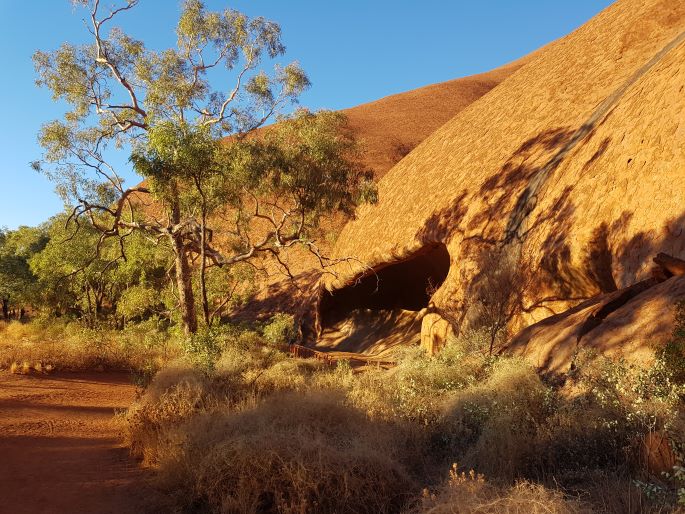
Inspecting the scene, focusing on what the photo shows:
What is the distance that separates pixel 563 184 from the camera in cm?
1115

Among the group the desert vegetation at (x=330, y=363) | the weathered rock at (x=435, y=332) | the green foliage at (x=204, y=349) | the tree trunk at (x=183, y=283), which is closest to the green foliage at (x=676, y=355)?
the desert vegetation at (x=330, y=363)

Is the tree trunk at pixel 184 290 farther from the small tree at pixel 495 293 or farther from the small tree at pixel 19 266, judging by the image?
the small tree at pixel 19 266

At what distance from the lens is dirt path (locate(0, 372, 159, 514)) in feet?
16.9

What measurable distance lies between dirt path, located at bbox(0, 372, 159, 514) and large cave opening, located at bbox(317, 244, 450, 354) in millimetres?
11924

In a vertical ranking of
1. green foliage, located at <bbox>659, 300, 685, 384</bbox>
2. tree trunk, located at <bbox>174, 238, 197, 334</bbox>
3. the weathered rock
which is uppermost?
tree trunk, located at <bbox>174, 238, 197, 334</bbox>

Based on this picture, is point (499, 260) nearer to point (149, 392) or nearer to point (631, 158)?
point (631, 158)

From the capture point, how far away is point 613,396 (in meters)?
5.36

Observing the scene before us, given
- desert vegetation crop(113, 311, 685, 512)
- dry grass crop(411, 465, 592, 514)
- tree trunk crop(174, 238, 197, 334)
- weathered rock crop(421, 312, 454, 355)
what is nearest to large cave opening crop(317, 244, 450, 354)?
weathered rock crop(421, 312, 454, 355)

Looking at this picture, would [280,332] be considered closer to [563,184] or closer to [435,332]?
[435,332]

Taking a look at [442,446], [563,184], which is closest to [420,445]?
[442,446]

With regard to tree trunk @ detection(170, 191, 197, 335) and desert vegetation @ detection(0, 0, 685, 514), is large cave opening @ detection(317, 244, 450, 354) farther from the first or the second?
tree trunk @ detection(170, 191, 197, 335)

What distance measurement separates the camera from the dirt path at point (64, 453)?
16.9ft

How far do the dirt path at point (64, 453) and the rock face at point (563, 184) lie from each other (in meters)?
5.81

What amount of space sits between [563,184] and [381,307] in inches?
519
